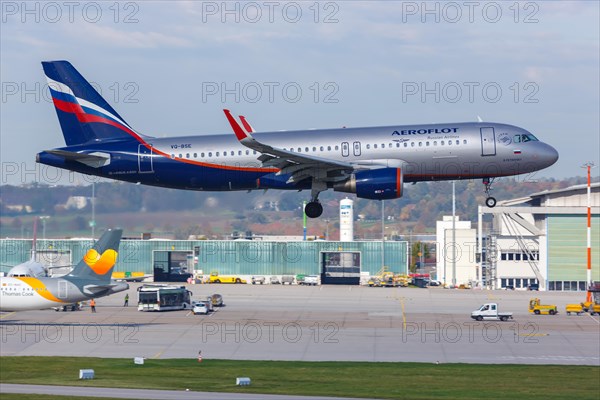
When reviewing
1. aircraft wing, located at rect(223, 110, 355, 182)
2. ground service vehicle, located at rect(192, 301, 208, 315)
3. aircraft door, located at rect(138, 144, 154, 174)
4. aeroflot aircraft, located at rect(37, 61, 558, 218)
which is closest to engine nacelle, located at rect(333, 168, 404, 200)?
aeroflot aircraft, located at rect(37, 61, 558, 218)

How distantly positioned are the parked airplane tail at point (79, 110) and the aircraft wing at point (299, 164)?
9.22 m

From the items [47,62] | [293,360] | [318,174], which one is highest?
[47,62]

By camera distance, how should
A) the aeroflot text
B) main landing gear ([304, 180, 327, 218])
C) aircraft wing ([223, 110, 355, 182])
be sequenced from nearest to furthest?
aircraft wing ([223, 110, 355, 182])
the aeroflot text
main landing gear ([304, 180, 327, 218])

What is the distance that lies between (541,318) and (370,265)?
51200 mm

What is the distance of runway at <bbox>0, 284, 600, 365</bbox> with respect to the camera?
66.5m

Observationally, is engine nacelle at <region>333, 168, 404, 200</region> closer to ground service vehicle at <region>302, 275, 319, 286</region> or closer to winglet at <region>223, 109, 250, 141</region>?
winglet at <region>223, 109, 250, 141</region>

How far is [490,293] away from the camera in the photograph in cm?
11338

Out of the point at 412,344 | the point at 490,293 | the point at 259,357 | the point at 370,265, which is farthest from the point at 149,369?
A: the point at 370,265

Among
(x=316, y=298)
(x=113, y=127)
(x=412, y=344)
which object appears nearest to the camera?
(x=113, y=127)

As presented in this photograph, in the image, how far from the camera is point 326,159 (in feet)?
184

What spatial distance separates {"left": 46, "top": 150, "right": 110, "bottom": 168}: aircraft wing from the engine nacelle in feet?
47.5

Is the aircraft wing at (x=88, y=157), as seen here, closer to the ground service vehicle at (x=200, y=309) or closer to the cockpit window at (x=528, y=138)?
the cockpit window at (x=528, y=138)

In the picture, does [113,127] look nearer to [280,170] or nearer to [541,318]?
[280,170]

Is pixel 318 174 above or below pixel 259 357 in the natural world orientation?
above
